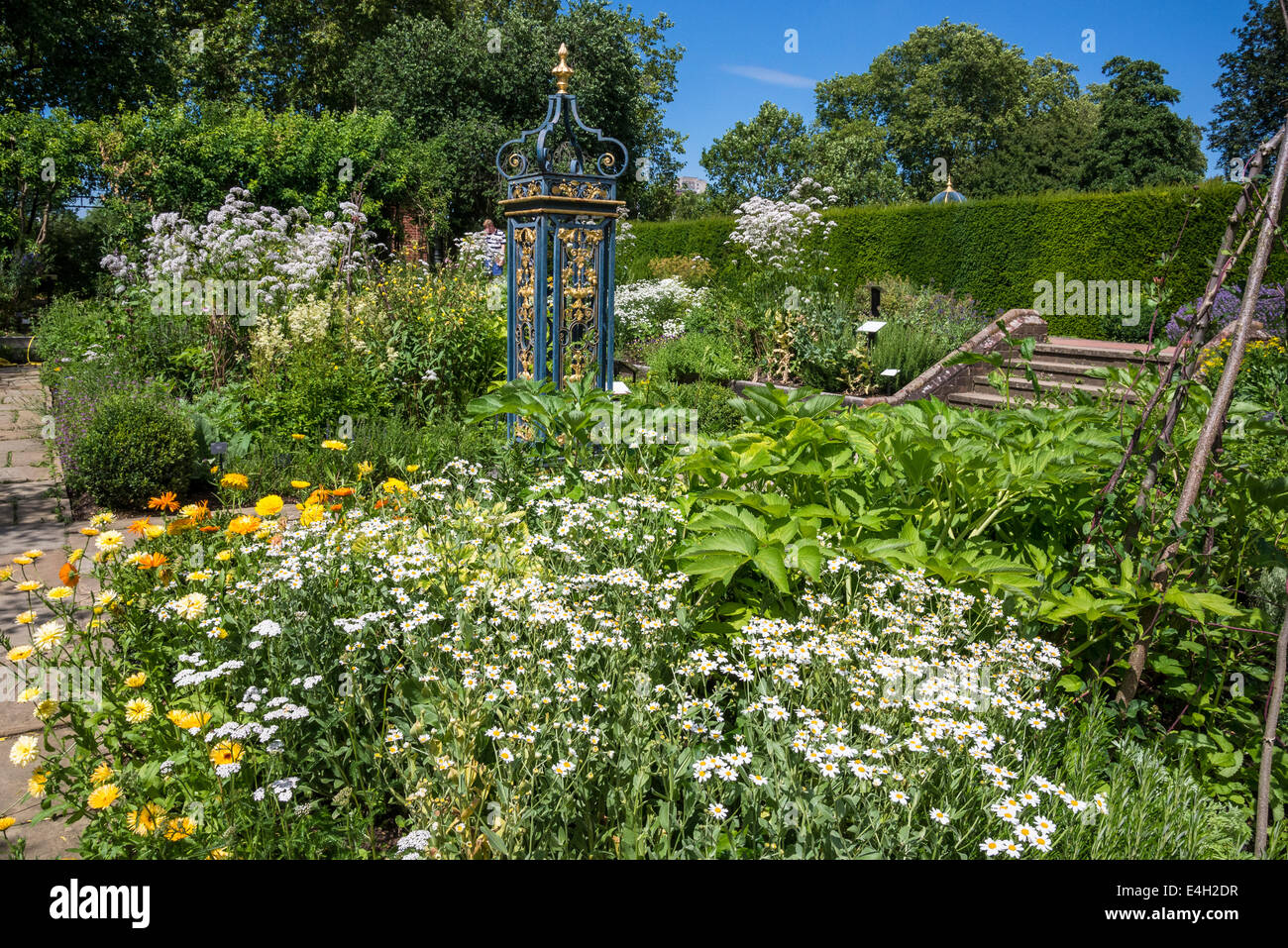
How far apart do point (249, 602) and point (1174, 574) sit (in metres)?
2.90

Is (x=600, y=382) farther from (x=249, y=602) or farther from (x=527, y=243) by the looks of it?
(x=249, y=602)

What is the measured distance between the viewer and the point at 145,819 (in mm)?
1789

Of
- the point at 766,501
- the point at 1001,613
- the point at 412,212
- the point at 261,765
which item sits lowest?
the point at 261,765

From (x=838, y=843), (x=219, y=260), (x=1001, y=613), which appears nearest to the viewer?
(x=838, y=843)

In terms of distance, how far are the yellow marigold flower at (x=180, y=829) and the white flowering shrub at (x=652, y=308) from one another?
10729mm

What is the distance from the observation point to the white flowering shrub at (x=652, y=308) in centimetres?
1259

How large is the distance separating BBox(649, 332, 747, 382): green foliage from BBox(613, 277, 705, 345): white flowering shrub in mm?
1527

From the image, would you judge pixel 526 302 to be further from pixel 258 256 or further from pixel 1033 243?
pixel 1033 243

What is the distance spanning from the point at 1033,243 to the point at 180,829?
14771 millimetres

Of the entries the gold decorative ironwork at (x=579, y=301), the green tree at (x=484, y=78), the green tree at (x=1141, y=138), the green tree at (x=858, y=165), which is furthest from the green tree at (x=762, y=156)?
the gold decorative ironwork at (x=579, y=301)

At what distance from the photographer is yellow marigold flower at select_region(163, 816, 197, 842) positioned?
5.82ft

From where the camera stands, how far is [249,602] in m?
2.64

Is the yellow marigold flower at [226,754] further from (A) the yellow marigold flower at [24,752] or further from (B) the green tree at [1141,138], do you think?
(B) the green tree at [1141,138]

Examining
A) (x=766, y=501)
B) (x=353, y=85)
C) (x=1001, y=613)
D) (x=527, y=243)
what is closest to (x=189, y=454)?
(x=527, y=243)
